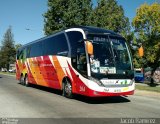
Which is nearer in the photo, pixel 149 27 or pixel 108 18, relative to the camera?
pixel 149 27

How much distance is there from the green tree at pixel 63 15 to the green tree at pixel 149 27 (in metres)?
8.87

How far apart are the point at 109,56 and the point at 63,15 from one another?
23350mm

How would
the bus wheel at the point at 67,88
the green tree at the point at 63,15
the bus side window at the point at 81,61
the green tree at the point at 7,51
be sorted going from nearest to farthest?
1. the bus side window at the point at 81,61
2. the bus wheel at the point at 67,88
3. the green tree at the point at 63,15
4. the green tree at the point at 7,51

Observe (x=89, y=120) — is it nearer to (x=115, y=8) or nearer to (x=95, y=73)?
(x=95, y=73)

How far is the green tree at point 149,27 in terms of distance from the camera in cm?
2872

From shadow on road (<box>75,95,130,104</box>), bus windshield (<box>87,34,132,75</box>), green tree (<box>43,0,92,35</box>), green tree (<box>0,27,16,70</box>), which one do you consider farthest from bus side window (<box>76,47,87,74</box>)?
green tree (<box>0,27,16,70</box>)

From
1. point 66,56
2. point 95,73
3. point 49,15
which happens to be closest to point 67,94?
point 66,56

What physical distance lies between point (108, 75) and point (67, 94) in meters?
3.22

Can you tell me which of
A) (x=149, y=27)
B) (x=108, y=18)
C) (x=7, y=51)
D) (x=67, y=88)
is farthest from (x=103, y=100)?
(x=7, y=51)

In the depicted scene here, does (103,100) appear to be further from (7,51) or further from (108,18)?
(7,51)

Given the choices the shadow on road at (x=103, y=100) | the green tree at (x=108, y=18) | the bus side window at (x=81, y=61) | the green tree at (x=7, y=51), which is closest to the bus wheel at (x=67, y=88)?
the shadow on road at (x=103, y=100)

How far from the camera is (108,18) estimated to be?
132 ft

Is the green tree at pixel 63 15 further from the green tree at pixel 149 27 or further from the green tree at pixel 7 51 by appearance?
the green tree at pixel 7 51

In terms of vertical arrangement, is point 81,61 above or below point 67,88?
above
